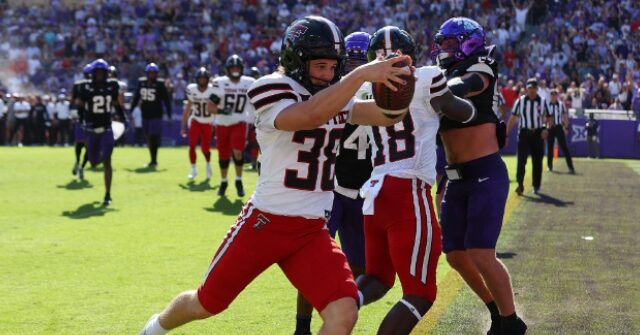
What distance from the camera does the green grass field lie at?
6.51 meters

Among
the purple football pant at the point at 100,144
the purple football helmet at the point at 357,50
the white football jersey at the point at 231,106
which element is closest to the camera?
the purple football helmet at the point at 357,50

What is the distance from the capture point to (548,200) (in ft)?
48.7

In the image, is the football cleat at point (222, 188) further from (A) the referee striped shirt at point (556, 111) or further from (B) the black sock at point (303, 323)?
(B) the black sock at point (303, 323)

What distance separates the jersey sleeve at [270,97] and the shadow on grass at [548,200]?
10453 millimetres

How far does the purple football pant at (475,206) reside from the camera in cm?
573

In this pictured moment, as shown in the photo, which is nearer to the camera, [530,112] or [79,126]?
[530,112]

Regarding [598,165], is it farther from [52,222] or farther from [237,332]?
[237,332]

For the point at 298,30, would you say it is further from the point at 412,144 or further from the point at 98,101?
the point at 98,101

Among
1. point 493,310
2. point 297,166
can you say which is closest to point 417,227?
point 297,166

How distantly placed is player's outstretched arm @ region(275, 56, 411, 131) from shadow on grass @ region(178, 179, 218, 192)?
A: 1153 centimetres

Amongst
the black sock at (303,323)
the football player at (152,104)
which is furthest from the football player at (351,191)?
the football player at (152,104)

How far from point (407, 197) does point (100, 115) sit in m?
8.93

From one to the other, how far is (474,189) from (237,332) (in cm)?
170

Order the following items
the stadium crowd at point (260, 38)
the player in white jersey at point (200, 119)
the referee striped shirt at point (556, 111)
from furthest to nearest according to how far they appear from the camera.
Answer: the stadium crowd at point (260, 38)
the referee striped shirt at point (556, 111)
the player in white jersey at point (200, 119)
